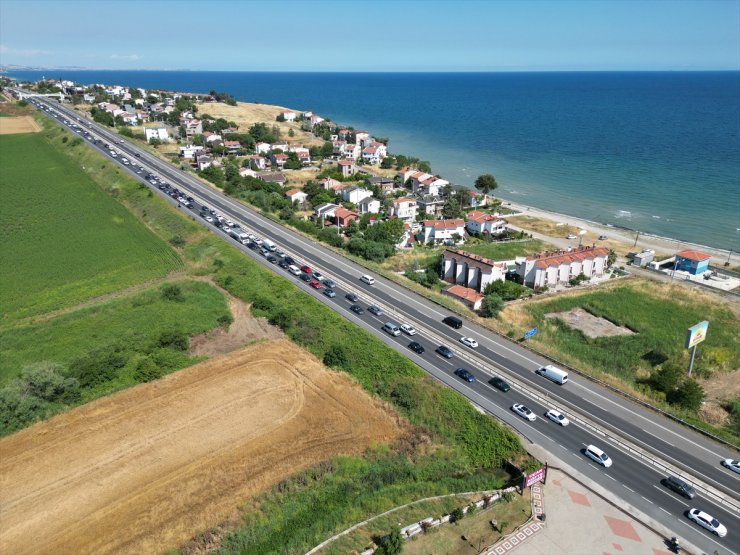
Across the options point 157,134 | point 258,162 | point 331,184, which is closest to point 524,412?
point 331,184

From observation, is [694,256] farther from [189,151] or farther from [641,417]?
[189,151]

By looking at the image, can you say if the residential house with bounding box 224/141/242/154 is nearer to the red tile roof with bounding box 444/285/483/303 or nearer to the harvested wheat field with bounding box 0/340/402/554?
the red tile roof with bounding box 444/285/483/303

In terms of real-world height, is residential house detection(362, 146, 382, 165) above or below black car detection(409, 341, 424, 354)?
above

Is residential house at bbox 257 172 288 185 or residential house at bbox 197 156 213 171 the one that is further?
residential house at bbox 197 156 213 171

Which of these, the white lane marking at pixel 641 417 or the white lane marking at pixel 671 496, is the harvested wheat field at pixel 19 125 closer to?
the white lane marking at pixel 641 417

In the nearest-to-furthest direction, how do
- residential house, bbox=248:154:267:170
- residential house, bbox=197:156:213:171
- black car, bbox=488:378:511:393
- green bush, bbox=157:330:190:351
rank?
black car, bbox=488:378:511:393
green bush, bbox=157:330:190:351
residential house, bbox=197:156:213:171
residential house, bbox=248:154:267:170

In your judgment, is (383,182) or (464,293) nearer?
(464,293)

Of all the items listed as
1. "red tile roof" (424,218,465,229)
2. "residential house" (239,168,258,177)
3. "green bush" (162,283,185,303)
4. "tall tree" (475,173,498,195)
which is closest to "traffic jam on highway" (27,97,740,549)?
"green bush" (162,283,185,303)
